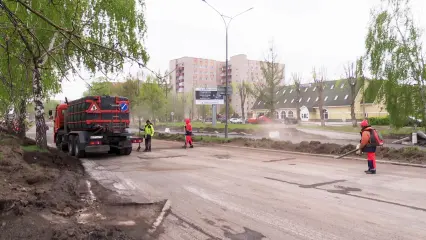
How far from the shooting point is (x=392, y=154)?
43.6 feet

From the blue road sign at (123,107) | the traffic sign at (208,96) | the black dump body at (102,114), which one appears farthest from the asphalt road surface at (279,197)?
the traffic sign at (208,96)

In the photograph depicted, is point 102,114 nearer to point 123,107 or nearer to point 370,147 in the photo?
point 123,107

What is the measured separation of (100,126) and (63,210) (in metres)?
9.06

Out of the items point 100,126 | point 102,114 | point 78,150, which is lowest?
point 78,150

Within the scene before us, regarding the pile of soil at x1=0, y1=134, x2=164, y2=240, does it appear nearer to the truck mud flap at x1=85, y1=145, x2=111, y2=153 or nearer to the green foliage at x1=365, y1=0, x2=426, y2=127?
the truck mud flap at x1=85, y1=145, x2=111, y2=153

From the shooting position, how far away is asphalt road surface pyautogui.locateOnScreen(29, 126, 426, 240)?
199 inches

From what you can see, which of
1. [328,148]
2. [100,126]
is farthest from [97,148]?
[328,148]

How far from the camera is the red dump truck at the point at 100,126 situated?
14.4m

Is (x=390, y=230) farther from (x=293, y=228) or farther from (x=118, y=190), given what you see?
(x=118, y=190)

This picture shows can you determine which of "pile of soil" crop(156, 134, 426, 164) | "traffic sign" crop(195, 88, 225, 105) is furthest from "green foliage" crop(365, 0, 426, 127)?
"traffic sign" crop(195, 88, 225, 105)

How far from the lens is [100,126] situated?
14.5 metres

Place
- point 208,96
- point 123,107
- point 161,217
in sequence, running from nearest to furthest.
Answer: point 161,217
point 123,107
point 208,96

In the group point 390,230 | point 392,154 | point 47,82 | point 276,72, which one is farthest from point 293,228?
point 276,72

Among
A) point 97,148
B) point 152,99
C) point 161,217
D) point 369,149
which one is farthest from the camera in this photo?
point 152,99
